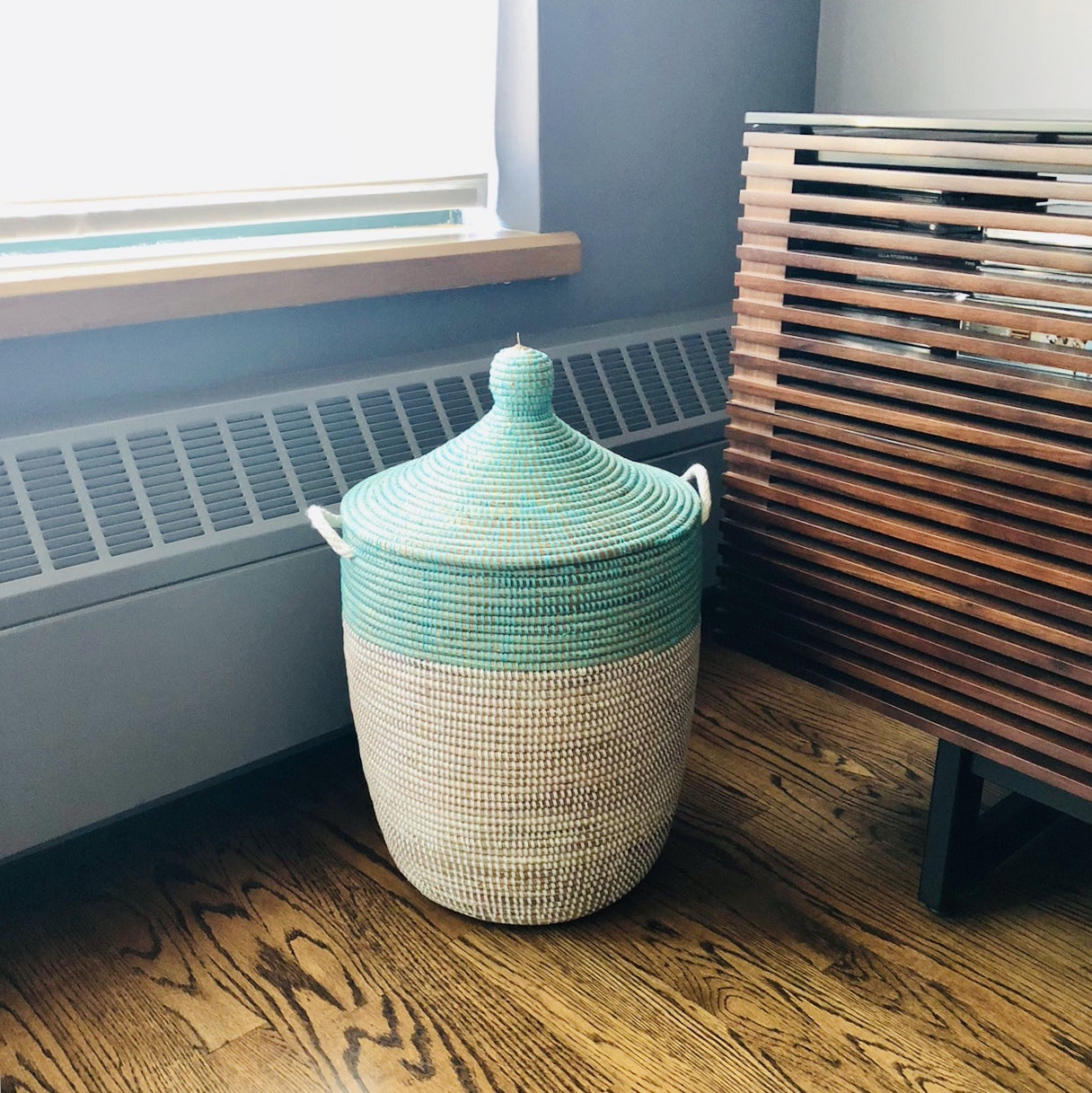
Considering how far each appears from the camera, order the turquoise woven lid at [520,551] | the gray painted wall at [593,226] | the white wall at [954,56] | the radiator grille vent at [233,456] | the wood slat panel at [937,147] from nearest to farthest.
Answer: the wood slat panel at [937,147], the turquoise woven lid at [520,551], the radiator grille vent at [233,456], the gray painted wall at [593,226], the white wall at [954,56]

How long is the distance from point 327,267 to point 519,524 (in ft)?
1.53

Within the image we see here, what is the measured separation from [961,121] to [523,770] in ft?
2.32

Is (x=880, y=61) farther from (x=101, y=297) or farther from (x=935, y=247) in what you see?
(x=101, y=297)

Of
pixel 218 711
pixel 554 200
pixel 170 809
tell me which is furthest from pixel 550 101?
pixel 170 809

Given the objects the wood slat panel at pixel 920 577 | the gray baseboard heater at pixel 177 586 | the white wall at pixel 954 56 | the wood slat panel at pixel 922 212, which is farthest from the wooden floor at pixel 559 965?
the white wall at pixel 954 56

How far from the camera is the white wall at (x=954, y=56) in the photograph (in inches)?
60.4

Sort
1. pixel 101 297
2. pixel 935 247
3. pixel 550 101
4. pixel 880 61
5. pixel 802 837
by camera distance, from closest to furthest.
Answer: pixel 935 247 → pixel 101 297 → pixel 802 837 → pixel 550 101 → pixel 880 61

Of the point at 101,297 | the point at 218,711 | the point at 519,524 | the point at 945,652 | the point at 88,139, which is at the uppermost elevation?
the point at 88,139

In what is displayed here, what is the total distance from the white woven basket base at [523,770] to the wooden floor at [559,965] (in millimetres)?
61

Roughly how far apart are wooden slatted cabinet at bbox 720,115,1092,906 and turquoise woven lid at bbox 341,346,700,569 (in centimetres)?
15

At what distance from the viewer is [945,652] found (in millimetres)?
1113

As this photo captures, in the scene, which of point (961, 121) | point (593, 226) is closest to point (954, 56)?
point (593, 226)

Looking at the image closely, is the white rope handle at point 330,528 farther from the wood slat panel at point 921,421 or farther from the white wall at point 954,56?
the white wall at point 954,56

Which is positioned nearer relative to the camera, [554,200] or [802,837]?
[802,837]
